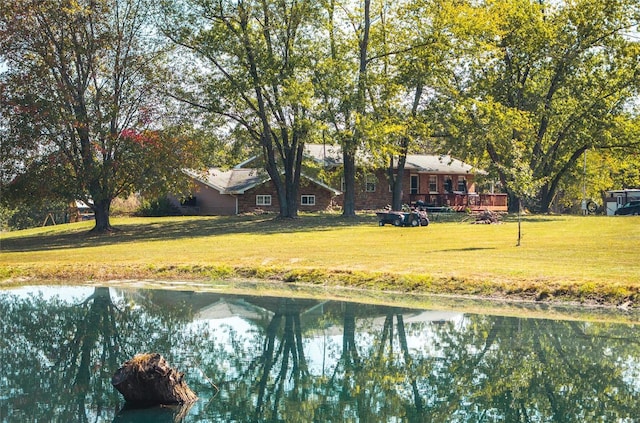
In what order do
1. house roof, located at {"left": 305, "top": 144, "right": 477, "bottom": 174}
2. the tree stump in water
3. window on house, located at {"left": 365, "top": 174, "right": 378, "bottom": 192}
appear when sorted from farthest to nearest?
house roof, located at {"left": 305, "top": 144, "right": 477, "bottom": 174}
window on house, located at {"left": 365, "top": 174, "right": 378, "bottom": 192}
the tree stump in water

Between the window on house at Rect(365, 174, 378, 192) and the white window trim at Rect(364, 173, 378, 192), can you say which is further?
the window on house at Rect(365, 174, 378, 192)

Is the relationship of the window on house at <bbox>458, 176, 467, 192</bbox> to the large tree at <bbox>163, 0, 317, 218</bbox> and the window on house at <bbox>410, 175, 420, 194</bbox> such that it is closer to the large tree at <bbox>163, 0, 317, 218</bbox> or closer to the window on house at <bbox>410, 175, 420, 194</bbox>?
the window on house at <bbox>410, 175, 420, 194</bbox>

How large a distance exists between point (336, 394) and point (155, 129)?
31869 millimetres

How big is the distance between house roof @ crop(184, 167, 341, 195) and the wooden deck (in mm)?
6787

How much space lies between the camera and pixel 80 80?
3850 cm

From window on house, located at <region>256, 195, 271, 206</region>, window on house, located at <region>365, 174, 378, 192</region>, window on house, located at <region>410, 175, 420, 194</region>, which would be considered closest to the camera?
window on house, located at <region>256, 195, 271, 206</region>

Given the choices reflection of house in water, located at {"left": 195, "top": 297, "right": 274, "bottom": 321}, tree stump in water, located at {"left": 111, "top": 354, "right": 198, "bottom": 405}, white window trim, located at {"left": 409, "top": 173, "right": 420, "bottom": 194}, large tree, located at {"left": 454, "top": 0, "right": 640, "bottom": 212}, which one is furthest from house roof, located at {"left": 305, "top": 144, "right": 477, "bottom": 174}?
tree stump in water, located at {"left": 111, "top": 354, "right": 198, "bottom": 405}

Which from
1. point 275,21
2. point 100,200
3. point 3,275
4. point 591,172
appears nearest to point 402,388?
point 3,275

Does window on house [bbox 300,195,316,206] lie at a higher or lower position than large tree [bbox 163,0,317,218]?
lower

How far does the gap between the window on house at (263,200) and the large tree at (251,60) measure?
10466 millimetres

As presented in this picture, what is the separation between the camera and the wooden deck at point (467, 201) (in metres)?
54.3

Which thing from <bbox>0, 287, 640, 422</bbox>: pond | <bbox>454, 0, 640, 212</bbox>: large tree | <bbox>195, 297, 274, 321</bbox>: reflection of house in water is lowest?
<bbox>0, 287, 640, 422</bbox>: pond

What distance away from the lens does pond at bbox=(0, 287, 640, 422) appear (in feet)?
31.8

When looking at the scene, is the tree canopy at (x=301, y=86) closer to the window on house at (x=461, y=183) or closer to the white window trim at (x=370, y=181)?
the white window trim at (x=370, y=181)
